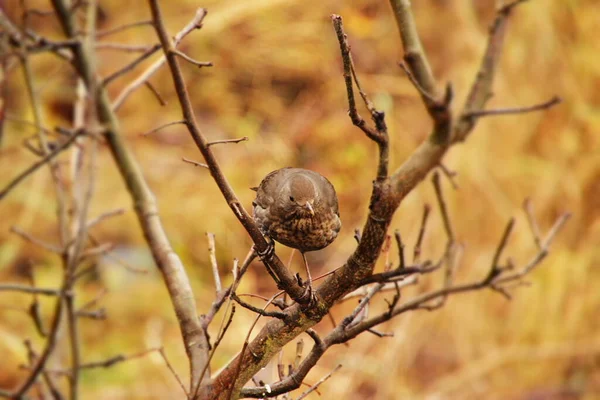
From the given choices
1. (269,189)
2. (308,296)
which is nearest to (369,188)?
(269,189)

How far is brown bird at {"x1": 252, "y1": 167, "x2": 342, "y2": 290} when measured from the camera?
3.40 feet

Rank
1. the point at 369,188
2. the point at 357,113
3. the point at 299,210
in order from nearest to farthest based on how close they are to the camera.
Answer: the point at 357,113, the point at 299,210, the point at 369,188

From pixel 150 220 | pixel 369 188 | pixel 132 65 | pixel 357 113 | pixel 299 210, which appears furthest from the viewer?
pixel 369 188

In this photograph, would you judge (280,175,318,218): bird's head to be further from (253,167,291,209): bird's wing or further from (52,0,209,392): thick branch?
(52,0,209,392): thick branch

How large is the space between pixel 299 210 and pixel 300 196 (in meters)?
0.03

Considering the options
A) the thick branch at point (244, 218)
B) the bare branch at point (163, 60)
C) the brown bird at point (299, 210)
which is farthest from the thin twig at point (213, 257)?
the bare branch at point (163, 60)

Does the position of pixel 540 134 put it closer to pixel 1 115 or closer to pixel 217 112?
pixel 217 112

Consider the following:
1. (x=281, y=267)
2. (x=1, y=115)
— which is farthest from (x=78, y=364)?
(x=281, y=267)

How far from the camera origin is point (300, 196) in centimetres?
105

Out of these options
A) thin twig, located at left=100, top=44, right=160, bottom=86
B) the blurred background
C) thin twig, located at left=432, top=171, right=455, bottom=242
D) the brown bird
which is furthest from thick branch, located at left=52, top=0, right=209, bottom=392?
the blurred background

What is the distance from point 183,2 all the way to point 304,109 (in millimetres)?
1043

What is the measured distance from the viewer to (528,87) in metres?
3.74

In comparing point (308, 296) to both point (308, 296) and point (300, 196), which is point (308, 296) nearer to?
point (308, 296)

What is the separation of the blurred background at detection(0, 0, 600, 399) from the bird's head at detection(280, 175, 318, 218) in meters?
1.86
